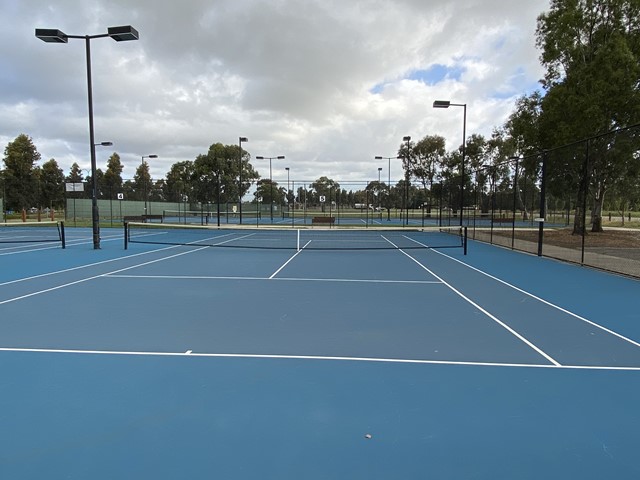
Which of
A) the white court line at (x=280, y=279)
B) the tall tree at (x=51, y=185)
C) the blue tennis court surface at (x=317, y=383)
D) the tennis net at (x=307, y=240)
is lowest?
the blue tennis court surface at (x=317, y=383)

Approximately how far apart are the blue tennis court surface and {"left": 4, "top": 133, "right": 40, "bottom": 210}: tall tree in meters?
49.1

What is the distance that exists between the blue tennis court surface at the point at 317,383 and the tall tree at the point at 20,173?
4910 cm

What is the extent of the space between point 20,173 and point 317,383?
59.3m

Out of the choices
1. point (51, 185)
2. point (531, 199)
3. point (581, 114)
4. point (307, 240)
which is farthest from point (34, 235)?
point (51, 185)

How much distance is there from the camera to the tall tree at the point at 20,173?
4862 cm

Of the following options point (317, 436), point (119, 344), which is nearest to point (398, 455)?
point (317, 436)

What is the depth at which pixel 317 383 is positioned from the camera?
4281mm

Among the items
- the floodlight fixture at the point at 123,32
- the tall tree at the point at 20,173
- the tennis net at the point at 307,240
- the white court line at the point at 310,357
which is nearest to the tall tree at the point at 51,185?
the tall tree at the point at 20,173

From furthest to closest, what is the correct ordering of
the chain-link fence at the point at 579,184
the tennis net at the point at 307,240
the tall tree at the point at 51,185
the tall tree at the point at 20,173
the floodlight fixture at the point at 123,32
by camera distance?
1. the tall tree at the point at 51,185
2. the tall tree at the point at 20,173
3. the tennis net at the point at 307,240
4. the chain-link fence at the point at 579,184
5. the floodlight fixture at the point at 123,32

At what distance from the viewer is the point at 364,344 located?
5504 millimetres

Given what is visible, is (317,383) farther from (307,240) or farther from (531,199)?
(531,199)

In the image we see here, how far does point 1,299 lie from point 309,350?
6.72 meters

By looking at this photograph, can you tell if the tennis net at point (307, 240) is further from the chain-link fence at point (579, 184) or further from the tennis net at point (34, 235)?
the tennis net at point (34, 235)

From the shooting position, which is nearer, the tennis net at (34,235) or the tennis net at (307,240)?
the tennis net at (307,240)
